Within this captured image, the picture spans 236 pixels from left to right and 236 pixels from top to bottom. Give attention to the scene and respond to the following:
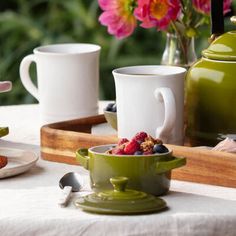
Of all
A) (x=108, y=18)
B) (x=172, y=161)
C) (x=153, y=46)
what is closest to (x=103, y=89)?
(x=153, y=46)

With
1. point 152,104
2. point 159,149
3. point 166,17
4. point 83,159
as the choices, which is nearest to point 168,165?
point 159,149

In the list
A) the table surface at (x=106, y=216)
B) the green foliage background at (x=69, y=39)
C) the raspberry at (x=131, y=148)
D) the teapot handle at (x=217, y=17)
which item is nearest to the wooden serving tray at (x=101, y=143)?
the table surface at (x=106, y=216)

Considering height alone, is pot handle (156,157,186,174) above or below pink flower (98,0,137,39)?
below

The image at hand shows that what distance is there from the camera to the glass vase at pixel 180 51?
2.01m

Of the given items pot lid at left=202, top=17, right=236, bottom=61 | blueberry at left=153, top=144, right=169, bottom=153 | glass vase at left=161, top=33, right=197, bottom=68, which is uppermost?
pot lid at left=202, top=17, right=236, bottom=61

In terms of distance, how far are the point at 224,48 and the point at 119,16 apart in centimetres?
34

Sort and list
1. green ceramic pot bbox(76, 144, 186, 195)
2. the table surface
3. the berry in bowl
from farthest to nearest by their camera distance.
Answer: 1. the berry in bowl
2. green ceramic pot bbox(76, 144, 186, 195)
3. the table surface

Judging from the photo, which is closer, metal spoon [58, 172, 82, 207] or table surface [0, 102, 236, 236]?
table surface [0, 102, 236, 236]

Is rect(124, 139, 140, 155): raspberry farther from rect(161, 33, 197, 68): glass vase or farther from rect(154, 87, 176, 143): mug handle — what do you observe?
rect(161, 33, 197, 68): glass vase

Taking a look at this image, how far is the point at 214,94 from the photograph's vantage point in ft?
5.61

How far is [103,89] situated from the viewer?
383cm

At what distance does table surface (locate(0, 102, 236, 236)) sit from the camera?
133 centimetres

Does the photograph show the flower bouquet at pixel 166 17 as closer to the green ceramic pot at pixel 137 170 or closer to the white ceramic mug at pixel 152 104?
the white ceramic mug at pixel 152 104

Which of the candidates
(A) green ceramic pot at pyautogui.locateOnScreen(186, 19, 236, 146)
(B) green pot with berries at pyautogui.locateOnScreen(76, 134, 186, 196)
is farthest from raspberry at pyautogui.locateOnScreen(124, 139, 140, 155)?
(A) green ceramic pot at pyautogui.locateOnScreen(186, 19, 236, 146)
